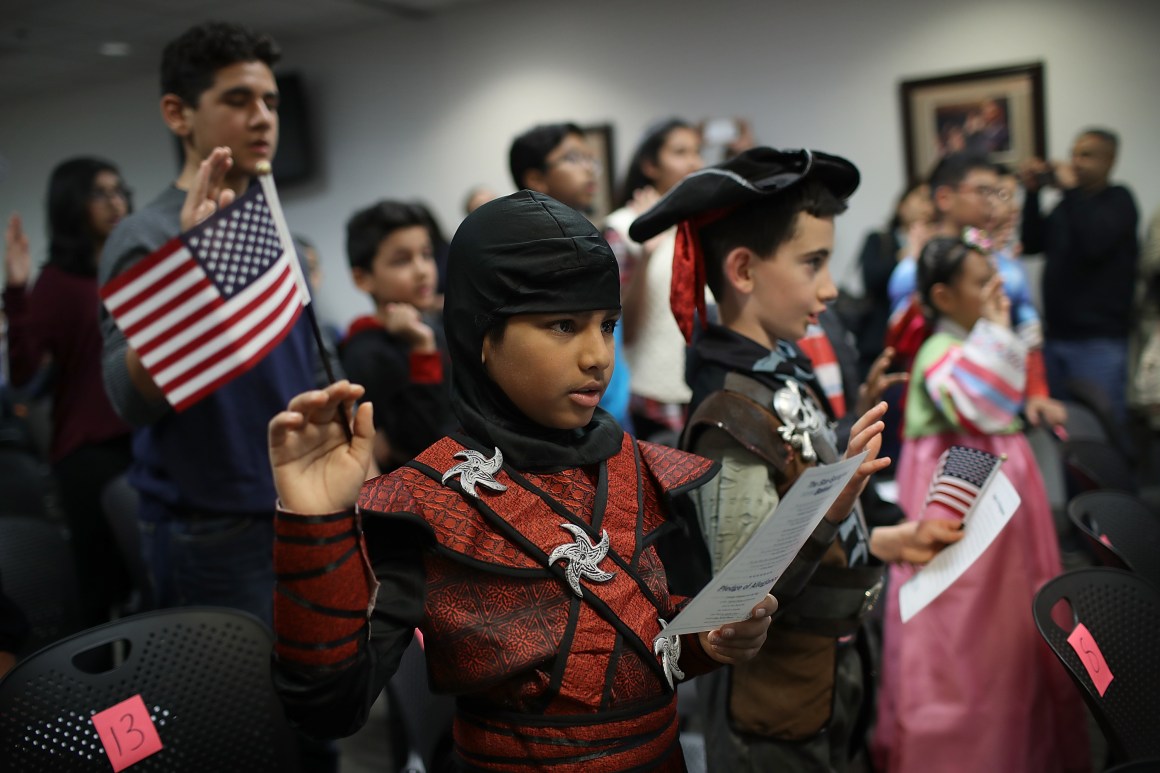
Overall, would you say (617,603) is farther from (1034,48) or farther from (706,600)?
(1034,48)

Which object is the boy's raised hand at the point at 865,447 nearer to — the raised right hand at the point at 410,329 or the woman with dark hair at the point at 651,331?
the raised right hand at the point at 410,329

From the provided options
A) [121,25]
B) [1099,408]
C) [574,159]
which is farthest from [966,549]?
[121,25]

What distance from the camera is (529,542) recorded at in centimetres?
113

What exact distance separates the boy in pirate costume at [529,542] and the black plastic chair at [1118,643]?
26.2 inches

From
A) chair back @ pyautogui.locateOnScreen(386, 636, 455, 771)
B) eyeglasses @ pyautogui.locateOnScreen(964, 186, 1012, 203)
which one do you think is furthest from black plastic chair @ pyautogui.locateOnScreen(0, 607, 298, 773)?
eyeglasses @ pyautogui.locateOnScreen(964, 186, 1012, 203)

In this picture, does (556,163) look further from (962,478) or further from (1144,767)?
(1144,767)

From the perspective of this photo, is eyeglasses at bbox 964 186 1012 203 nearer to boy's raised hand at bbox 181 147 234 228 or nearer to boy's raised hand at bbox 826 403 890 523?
boy's raised hand at bbox 826 403 890 523

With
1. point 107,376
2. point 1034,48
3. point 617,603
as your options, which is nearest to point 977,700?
point 617,603

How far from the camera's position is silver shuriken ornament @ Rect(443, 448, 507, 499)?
3.70 ft

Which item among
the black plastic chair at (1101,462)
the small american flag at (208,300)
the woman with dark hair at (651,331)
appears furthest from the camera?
the woman with dark hair at (651,331)

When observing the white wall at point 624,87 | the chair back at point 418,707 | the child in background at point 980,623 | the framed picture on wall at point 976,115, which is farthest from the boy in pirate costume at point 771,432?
the white wall at point 624,87

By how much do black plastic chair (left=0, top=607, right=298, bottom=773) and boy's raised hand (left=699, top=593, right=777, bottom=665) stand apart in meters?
0.81

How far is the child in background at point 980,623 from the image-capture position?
7.39ft

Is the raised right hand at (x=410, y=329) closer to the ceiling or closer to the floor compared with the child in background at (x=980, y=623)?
closer to the ceiling
